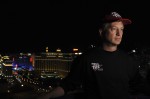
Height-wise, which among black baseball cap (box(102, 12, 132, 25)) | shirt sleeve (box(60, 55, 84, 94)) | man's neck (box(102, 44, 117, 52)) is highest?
black baseball cap (box(102, 12, 132, 25))

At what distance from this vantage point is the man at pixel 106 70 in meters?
3.83

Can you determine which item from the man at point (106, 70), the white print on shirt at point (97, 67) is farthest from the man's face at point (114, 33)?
the white print on shirt at point (97, 67)

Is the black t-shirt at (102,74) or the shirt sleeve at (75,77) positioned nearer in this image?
the black t-shirt at (102,74)

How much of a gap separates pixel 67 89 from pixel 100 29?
71cm

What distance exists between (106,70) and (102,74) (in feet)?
0.18

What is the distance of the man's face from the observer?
389 cm

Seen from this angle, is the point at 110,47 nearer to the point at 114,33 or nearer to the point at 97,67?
the point at 114,33

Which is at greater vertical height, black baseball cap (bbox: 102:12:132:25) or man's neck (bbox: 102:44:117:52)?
black baseball cap (bbox: 102:12:132:25)

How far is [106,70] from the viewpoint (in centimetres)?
384

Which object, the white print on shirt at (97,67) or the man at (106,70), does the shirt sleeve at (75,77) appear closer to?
the man at (106,70)

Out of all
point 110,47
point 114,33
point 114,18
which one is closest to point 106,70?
point 110,47

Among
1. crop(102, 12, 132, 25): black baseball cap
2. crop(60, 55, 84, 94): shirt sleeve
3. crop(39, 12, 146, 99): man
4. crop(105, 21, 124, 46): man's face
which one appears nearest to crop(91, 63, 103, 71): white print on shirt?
crop(39, 12, 146, 99): man

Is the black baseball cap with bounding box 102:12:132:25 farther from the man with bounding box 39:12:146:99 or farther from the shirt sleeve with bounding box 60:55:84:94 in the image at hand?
the shirt sleeve with bounding box 60:55:84:94

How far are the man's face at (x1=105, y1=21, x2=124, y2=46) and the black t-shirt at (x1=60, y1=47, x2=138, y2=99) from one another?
4.7 inches
